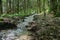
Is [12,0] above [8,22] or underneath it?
above

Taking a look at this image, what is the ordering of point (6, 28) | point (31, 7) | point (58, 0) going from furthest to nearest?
point (31, 7) → point (58, 0) → point (6, 28)

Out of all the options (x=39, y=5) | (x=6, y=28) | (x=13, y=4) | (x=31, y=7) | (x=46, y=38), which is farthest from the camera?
(x=31, y=7)

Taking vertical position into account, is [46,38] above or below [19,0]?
below

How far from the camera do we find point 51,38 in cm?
1035

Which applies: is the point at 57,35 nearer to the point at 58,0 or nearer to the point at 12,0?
the point at 58,0

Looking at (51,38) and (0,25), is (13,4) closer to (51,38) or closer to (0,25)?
(0,25)

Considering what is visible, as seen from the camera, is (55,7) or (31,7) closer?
(55,7)

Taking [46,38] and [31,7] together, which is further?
[31,7]

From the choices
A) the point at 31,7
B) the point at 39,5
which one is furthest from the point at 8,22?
the point at 31,7

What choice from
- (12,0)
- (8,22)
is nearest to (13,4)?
(12,0)

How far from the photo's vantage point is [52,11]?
21594mm

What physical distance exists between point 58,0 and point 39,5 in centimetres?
1184

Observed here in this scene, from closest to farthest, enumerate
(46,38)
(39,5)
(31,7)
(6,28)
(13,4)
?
A: (46,38), (6,28), (39,5), (13,4), (31,7)

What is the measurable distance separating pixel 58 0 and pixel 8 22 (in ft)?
24.5
